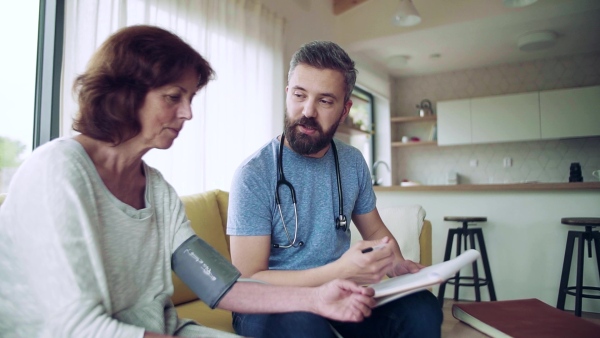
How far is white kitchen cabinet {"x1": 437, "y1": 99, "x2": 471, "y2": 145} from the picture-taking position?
221 inches

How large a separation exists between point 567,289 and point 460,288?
839mm

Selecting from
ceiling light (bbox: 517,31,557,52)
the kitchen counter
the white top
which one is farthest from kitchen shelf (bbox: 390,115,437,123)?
the white top

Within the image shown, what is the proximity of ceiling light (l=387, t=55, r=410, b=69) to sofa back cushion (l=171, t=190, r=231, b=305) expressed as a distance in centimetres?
378

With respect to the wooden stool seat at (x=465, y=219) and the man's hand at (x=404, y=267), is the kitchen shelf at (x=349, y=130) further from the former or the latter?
the man's hand at (x=404, y=267)

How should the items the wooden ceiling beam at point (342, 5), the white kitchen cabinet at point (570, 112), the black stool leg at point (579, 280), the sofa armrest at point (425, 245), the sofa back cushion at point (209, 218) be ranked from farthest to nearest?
the white kitchen cabinet at point (570, 112) < the wooden ceiling beam at point (342, 5) < the black stool leg at point (579, 280) < the sofa armrest at point (425, 245) < the sofa back cushion at point (209, 218)

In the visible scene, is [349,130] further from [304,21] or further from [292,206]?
[292,206]

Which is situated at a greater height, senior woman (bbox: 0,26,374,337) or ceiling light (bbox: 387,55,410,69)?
ceiling light (bbox: 387,55,410,69)

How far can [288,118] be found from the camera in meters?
1.38

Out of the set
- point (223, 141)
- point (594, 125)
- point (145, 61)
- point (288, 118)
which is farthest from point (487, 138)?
point (145, 61)

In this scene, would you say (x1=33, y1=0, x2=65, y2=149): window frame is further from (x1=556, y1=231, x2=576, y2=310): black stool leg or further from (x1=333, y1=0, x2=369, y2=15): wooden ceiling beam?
(x1=333, y1=0, x2=369, y2=15): wooden ceiling beam

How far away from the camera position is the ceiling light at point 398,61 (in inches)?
211

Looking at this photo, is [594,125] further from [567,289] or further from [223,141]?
[223,141]


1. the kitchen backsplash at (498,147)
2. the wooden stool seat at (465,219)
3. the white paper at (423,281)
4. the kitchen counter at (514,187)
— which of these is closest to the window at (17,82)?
the white paper at (423,281)

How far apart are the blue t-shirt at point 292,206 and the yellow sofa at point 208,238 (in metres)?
0.44
